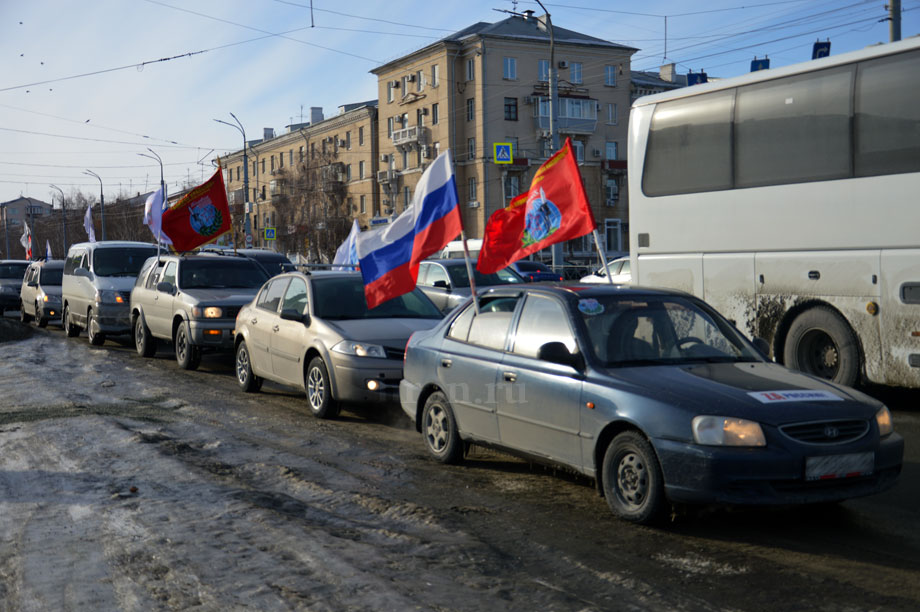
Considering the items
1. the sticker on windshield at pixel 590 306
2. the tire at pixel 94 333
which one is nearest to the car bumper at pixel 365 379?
the sticker on windshield at pixel 590 306

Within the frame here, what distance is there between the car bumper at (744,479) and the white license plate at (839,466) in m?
0.03

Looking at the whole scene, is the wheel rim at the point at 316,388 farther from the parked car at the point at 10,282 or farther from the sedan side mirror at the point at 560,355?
the parked car at the point at 10,282

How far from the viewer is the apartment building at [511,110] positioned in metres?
64.6

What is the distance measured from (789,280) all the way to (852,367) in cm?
124

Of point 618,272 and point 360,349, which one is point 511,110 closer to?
point 618,272

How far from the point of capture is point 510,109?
6538cm

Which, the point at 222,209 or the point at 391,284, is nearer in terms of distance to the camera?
the point at 391,284

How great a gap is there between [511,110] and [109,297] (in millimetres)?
49490

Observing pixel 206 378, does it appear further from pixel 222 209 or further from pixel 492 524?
pixel 492 524

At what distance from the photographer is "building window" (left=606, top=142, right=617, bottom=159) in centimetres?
6950

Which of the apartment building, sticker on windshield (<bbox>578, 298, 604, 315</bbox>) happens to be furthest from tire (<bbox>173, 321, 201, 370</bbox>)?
the apartment building

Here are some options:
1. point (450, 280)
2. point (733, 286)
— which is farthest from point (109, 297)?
point (733, 286)

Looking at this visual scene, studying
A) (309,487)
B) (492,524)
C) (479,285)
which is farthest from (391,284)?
(479,285)

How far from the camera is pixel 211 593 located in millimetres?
4664
